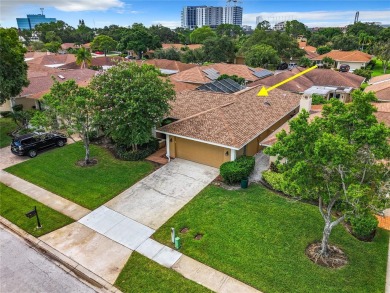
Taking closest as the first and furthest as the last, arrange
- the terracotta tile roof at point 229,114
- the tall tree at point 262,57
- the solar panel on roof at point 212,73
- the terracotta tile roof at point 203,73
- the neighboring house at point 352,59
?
the terracotta tile roof at point 229,114 → the terracotta tile roof at point 203,73 → the solar panel on roof at point 212,73 → the tall tree at point 262,57 → the neighboring house at point 352,59

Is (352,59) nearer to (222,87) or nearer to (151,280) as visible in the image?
(222,87)

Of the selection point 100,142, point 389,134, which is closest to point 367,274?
point 389,134

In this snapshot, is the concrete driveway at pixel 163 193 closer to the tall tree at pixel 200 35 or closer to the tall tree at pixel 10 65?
the tall tree at pixel 10 65

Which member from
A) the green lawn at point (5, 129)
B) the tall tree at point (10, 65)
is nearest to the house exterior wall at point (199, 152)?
the green lawn at point (5, 129)

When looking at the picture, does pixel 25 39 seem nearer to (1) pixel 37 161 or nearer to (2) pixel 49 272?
(1) pixel 37 161

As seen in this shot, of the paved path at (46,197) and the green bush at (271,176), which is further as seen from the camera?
the green bush at (271,176)

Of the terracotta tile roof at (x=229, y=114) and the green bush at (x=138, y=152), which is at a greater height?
the terracotta tile roof at (x=229, y=114)

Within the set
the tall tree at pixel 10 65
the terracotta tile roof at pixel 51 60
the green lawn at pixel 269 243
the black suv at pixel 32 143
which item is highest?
the tall tree at pixel 10 65

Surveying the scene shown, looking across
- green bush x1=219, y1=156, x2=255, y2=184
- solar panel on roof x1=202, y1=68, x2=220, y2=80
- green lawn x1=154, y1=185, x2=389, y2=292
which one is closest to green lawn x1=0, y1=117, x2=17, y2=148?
green lawn x1=154, y1=185, x2=389, y2=292
